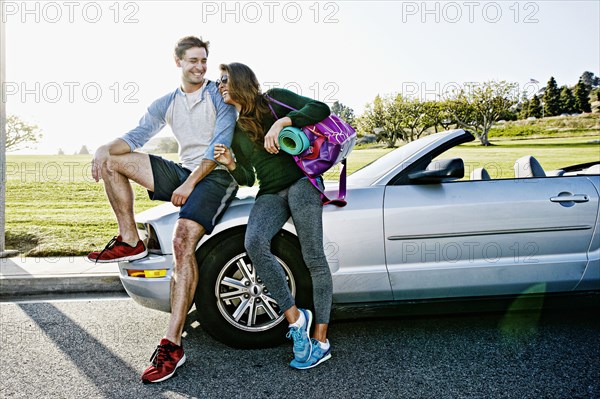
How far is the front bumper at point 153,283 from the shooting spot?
3.48m

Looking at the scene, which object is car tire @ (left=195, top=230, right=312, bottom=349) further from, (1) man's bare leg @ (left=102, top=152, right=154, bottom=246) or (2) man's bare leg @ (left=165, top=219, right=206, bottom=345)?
(1) man's bare leg @ (left=102, top=152, right=154, bottom=246)

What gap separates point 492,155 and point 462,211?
1.01 metres

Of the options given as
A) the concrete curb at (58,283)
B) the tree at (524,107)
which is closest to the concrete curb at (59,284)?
the concrete curb at (58,283)

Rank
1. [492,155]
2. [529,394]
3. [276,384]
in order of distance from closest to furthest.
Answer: [529,394]
[276,384]
[492,155]

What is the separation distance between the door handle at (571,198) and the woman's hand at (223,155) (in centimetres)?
211

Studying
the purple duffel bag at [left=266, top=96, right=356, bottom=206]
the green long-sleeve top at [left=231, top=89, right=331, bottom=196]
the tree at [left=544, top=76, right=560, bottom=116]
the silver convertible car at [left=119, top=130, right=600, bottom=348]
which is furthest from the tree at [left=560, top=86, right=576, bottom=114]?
the green long-sleeve top at [left=231, top=89, right=331, bottom=196]

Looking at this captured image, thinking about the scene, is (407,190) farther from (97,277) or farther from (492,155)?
(97,277)

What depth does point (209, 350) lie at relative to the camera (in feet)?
11.5

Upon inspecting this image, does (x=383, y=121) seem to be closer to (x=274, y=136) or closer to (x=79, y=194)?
(x=274, y=136)

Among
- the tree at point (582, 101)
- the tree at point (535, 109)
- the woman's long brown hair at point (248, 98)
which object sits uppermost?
the tree at point (582, 101)

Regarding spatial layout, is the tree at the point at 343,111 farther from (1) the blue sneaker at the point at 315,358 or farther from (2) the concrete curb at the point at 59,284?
(2) the concrete curb at the point at 59,284

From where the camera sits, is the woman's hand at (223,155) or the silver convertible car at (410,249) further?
the silver convertible car at (410,249)

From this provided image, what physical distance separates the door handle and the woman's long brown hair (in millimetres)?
1970

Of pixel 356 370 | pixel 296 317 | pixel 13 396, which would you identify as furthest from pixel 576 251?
pixel 13 396
